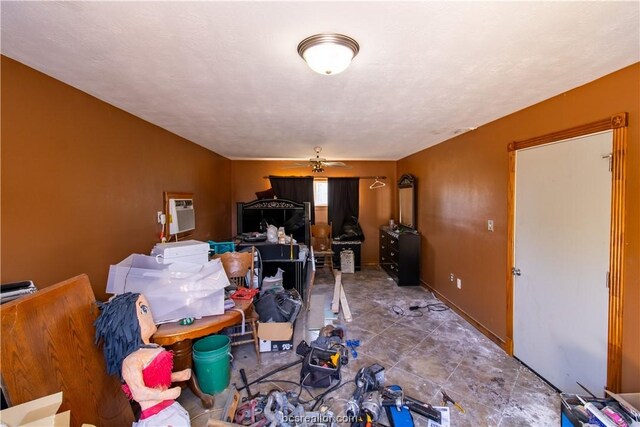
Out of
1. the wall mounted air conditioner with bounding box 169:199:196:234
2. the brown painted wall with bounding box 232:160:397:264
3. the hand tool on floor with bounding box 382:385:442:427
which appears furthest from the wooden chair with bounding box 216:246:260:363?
the brown painted wall with bounding box 232:160:397:264

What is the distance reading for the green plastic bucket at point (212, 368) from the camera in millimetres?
2211

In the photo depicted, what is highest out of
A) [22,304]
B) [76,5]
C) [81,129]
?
[76,5]

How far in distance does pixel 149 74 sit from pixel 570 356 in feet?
11.9

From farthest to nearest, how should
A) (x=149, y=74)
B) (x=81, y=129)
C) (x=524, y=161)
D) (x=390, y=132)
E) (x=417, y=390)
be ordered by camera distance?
(x=390, y=132) < (x=524, y=161) < (x=417, y=390) < (x=81, y=129) < (x=149, y=74)

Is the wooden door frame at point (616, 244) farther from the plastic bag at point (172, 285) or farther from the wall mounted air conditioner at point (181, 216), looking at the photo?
the wall mounted air conditioner at point (181, 216)

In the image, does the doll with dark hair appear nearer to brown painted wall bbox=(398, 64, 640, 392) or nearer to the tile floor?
the tile floor

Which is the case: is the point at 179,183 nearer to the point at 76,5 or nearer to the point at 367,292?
the point at 76,5

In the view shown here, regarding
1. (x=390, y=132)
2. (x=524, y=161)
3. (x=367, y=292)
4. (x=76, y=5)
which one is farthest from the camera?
(x=367, y=292)

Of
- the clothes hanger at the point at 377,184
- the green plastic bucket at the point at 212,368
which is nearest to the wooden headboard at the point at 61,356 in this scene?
the green plastic bucket at the point at 212,368

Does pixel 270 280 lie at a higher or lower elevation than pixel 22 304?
lower

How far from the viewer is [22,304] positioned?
4.45 ft

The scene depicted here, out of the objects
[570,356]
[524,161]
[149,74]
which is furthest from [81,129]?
[570,356]

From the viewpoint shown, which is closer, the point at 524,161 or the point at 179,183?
the point at 524,161

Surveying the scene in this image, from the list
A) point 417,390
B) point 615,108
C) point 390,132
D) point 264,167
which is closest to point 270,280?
point 417,390
